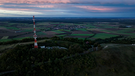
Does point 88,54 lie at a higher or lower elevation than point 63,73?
higher

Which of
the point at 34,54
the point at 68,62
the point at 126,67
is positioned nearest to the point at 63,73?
the point at 68,62

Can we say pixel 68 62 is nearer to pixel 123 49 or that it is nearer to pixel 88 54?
pixel 88 54

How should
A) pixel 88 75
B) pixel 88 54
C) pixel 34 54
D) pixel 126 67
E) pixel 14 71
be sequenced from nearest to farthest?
pixel 14 71, pixel 88 75, pixel 126 67, pixel 34 54, pixel 88 54

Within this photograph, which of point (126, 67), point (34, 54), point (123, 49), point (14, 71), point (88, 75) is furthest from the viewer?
point (123, 49)

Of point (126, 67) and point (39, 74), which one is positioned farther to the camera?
point (126, 67)

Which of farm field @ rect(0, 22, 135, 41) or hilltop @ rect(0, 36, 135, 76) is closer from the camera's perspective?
hilltop @ rect(0, 36, 135, 76)

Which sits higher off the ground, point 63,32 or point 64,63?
point 64,63

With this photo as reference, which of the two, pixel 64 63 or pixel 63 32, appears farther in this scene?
pixel 63 32

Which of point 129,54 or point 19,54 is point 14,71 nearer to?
point 19,54

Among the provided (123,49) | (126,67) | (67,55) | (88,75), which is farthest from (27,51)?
(123,49)

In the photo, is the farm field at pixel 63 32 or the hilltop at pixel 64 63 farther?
the farm field at pixel 63 32
